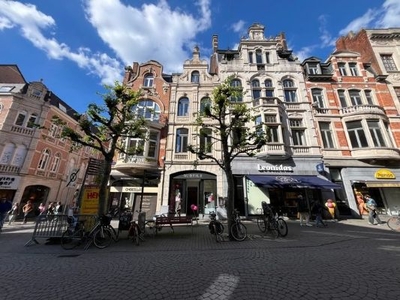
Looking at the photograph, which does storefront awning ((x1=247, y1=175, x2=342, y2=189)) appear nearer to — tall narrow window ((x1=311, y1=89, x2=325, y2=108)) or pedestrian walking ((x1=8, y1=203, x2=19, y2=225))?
tall narrow window ((x1=311, y1=89, x2=325, y2=108))

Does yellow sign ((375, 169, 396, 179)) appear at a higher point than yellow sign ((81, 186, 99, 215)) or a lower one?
higher

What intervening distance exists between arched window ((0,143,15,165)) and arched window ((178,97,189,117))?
1714 centimetres

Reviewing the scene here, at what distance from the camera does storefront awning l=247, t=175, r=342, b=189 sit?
45.4ft

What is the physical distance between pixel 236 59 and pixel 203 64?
12.0 feet

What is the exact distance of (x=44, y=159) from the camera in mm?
21125

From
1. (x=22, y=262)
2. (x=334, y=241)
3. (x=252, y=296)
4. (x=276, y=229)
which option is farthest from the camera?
(x=276, y=229)

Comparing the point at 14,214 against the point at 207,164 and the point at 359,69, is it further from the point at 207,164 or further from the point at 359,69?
the point at 359,69

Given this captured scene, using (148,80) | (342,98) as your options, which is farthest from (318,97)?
(148,80)

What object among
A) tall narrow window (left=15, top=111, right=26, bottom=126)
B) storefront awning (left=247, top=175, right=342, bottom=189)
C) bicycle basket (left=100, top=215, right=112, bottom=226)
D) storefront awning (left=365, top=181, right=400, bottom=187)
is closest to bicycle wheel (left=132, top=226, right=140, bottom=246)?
bicycle basket (left=100, top=215, right=112, bottom=226)

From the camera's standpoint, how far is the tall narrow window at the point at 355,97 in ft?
59.0

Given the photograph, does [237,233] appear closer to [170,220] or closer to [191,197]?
[170,220]

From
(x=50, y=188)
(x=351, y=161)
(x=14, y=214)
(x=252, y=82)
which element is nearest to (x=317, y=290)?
(x=351, y=161)

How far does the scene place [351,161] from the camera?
51.8 feet

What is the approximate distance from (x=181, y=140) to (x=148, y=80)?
801 centimetres
